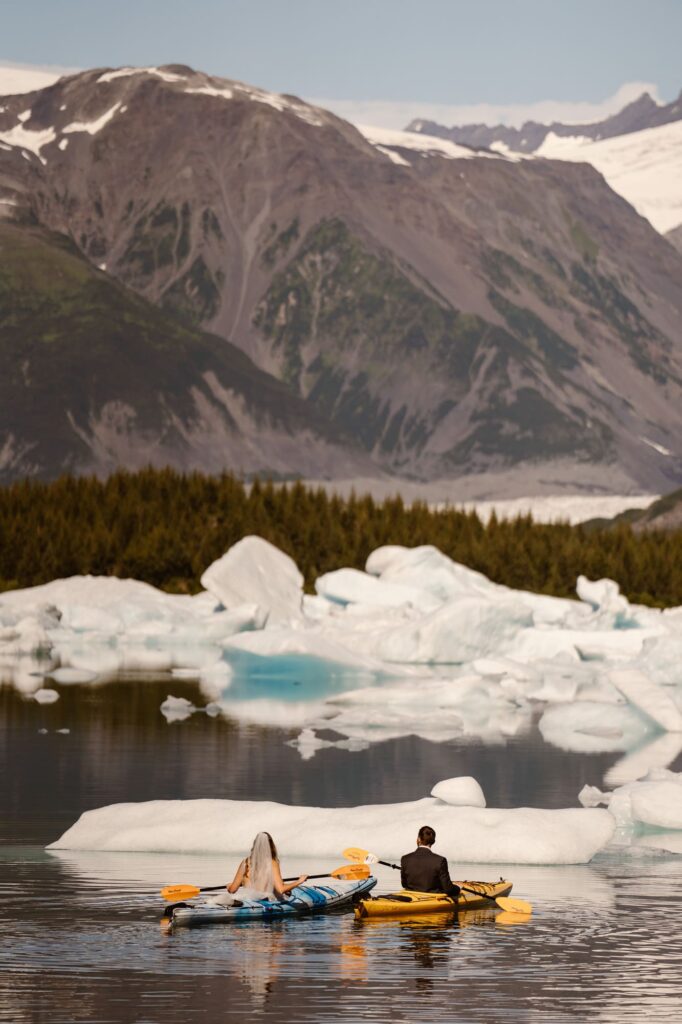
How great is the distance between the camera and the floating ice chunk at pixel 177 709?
1484 inches

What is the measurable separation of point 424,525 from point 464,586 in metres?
16.4

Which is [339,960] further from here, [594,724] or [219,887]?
[594,724]

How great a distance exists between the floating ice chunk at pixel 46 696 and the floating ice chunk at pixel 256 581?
15.5 metres

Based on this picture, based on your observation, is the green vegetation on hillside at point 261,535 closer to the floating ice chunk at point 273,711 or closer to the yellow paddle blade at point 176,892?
the floating ice chunk at point 273,711

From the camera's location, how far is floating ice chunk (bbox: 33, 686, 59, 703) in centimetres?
4031

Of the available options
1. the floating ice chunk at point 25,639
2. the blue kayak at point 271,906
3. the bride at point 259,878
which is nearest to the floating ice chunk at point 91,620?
the floating ice chunk at point 25,639

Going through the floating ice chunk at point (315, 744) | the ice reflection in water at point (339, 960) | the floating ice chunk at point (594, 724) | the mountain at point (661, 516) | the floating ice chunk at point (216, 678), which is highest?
the mountain at point (661, 516)

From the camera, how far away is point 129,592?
194 ft

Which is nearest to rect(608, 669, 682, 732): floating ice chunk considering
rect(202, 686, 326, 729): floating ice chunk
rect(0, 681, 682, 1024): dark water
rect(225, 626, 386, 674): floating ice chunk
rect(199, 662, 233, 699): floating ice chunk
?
rect(202, 686, 326, 729): floating ice chunk

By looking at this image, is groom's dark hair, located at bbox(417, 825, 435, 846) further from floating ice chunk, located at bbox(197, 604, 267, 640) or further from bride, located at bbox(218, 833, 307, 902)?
floating ice chunk, located at bbox(197, 604, 267, 640)

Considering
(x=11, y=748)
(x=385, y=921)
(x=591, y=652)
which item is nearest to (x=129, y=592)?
Result: (x=591, y=652)

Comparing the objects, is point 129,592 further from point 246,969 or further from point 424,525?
point 246,969

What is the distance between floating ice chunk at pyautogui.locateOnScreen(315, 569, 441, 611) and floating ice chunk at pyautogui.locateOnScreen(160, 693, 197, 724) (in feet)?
66.2

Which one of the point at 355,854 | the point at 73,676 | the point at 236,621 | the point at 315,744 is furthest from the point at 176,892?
the point at 236,621
